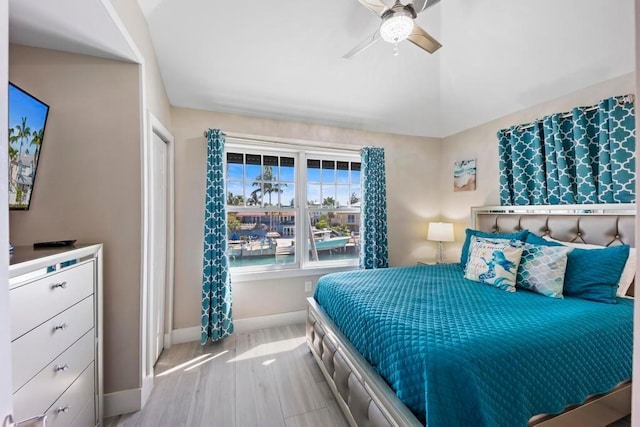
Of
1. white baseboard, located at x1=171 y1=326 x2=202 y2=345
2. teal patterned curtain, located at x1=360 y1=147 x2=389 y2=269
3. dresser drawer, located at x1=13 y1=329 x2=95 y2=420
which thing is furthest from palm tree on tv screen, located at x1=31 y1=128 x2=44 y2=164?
teal patterned curtain, located at x1=360 y1=147 x2=389 y2=269

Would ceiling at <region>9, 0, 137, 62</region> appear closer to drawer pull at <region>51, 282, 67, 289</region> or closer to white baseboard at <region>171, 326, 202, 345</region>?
drawer pull at <region>51, 282, 67, 289</region>

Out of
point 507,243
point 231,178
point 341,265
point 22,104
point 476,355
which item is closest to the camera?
point 476,355

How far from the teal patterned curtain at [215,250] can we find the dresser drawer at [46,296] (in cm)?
113

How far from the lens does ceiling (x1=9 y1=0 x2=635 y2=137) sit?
5.32 ft

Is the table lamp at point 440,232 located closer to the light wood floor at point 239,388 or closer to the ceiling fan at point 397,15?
the light wood floor at point 239,388

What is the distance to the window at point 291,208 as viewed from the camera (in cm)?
296

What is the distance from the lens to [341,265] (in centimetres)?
329

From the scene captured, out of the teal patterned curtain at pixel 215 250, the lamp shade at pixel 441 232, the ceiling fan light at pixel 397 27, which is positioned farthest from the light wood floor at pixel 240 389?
the ceiling fan light at pixel 397 27

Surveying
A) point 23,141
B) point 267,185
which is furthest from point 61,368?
point 267,185

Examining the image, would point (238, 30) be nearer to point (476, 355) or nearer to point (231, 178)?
point (231, 178)

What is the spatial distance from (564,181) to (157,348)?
12.9ft

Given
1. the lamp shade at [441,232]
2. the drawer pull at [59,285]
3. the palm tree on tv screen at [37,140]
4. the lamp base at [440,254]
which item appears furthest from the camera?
the lamp base at [440,254]

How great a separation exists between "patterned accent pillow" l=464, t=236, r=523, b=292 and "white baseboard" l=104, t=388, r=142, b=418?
2.68 meters

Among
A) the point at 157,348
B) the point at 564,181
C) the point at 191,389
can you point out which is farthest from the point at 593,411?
the point at 157,348
